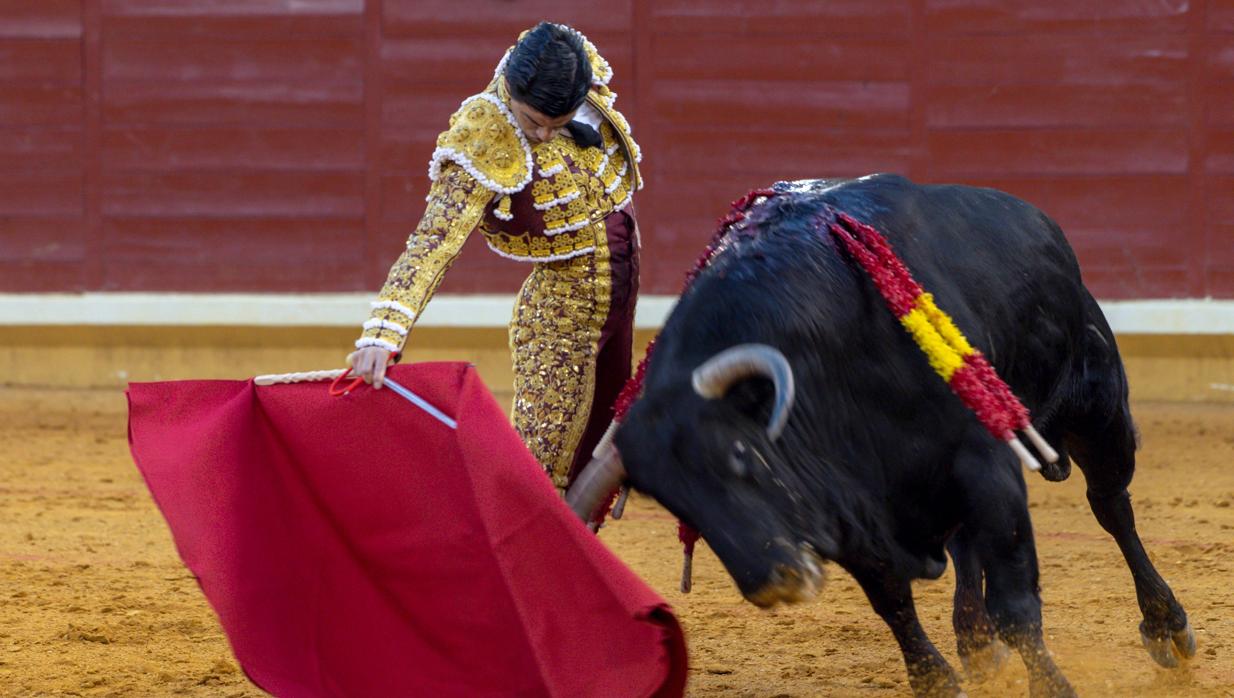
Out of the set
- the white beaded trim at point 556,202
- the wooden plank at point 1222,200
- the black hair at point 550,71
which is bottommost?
the wooden plank at point 1222,200

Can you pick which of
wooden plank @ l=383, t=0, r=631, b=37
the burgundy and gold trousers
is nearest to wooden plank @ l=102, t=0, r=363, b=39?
wooden plank @ l=383, t=0, r=631, b=37

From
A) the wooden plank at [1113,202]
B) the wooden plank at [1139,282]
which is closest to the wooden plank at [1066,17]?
the wooden plank at [1113,202]

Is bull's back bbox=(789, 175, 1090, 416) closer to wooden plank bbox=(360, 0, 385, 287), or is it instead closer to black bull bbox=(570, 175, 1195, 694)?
black bull bbox=(570, 175, 1195, 694)

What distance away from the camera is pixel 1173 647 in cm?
325

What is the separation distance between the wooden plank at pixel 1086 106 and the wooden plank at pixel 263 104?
2.75 meters

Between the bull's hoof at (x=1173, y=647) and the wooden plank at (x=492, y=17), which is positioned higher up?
the wooden plank at (x=492, y=17)

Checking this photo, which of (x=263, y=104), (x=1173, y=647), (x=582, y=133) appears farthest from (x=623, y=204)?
(x=263, y=104)

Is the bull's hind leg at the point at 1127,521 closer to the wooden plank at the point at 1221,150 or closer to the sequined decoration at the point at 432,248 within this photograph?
the sequined decoration at the point at 432,248

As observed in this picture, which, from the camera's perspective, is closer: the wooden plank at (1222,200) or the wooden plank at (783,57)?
the wooden plank at (1222,200)

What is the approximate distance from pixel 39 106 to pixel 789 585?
5.90m

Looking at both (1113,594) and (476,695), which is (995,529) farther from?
(1113,594)

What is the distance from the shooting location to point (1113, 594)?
12.8 feet

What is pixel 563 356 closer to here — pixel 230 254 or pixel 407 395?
pixel 407 395

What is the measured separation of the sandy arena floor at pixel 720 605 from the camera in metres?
3.18
